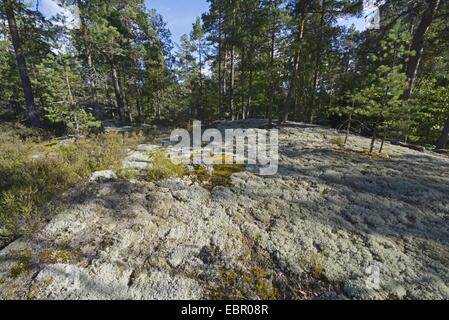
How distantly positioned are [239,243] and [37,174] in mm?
4058

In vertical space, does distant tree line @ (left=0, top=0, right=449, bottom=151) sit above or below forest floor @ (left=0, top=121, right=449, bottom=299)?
above

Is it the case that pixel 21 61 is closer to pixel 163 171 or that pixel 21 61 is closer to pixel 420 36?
pixel 163 171

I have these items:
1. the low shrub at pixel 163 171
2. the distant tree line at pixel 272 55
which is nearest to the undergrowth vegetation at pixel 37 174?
the low shrub at pixel 163 171

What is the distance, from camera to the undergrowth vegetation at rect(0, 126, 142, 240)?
2887mm

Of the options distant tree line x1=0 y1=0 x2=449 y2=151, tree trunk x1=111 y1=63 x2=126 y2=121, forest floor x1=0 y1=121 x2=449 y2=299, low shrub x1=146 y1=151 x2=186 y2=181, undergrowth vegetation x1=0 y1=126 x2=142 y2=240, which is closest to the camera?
forest floor x1=0 y1=121 x2=449 y2=299

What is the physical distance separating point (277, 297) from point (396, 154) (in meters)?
6.83

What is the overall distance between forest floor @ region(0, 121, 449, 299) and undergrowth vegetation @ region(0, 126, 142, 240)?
0.99 ft

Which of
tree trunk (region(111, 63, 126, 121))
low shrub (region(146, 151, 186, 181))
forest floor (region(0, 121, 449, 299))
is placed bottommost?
forest floor (region(0, 121, 449, 299))

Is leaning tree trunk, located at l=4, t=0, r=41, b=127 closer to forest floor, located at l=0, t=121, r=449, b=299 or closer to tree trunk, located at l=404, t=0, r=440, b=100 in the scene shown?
forest floor, located at l=0, t=121, r=449, b=299

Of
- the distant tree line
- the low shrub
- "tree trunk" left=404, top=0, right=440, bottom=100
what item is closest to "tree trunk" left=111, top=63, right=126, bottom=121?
the distant tree line

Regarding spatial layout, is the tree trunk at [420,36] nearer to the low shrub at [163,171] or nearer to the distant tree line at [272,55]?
the distant tree line at [272,55]

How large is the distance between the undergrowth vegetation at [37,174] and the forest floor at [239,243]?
30cm

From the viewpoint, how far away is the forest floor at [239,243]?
217 cm

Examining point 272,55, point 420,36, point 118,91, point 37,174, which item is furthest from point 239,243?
point 118,91
